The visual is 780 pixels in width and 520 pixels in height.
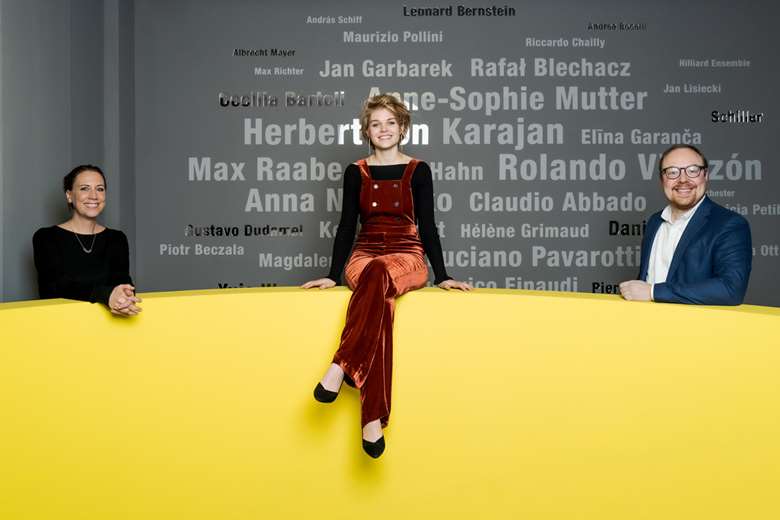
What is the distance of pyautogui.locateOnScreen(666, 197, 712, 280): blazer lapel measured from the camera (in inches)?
75.0

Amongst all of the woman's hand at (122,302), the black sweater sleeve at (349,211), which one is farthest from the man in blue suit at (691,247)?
the woman's hand at (122,302)

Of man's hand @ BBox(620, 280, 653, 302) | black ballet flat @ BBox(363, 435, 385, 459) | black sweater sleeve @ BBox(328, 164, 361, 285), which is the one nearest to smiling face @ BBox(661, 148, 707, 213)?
man's hand @ BBox(620, 280, 653, 302)

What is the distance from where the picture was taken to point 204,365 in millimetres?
1788

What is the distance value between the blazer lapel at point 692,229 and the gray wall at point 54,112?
8.31 feet

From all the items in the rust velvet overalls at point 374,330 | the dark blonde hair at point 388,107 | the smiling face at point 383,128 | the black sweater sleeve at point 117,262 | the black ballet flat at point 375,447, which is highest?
the dark blonde hair at point 388,107

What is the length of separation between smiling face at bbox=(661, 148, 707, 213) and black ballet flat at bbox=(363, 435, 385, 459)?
1.23 m

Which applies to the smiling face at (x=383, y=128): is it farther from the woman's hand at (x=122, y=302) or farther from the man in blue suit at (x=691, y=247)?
the woman's hand at (x=122, y=302)

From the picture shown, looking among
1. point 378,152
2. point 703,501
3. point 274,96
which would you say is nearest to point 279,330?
point 378,152

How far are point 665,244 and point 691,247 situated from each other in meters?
0.20

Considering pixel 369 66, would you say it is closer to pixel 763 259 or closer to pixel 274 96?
pixel 274 96

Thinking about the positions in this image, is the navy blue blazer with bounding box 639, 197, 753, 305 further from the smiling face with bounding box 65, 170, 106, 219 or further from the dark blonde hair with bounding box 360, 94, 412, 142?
the smiling face with bounding box 65, 170, 106, 219

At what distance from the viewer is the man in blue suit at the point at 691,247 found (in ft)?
5.66

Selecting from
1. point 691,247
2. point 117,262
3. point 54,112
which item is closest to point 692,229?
point 691,247

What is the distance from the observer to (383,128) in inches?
90.7
